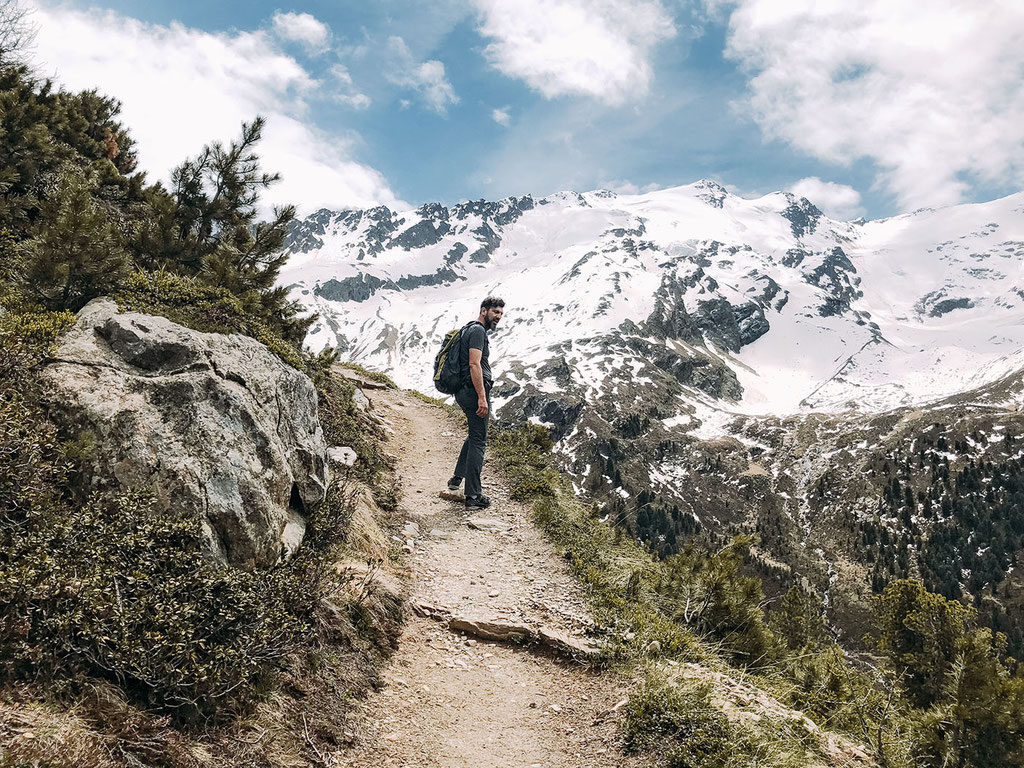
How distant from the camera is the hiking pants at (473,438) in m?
12.0

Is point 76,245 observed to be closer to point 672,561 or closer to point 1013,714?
point 672,561

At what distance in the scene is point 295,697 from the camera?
5.39 m

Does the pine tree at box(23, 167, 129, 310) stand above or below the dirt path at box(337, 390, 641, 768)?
above

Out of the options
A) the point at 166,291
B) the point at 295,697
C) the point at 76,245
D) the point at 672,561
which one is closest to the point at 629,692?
the point at 295,697

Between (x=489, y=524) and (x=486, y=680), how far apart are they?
5019 mm

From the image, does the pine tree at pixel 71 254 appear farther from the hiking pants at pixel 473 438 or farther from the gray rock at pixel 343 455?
the hiking pants at pixel 473 438

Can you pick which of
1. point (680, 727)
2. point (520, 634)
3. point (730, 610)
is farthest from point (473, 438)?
point (680, 727)

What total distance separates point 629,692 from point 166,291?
335 inches

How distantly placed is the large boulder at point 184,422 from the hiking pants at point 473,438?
4.90m

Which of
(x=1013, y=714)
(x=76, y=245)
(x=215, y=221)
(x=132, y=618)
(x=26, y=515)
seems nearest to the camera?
(x=132, y=618)

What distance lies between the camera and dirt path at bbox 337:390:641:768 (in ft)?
19.3

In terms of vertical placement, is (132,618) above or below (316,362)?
below

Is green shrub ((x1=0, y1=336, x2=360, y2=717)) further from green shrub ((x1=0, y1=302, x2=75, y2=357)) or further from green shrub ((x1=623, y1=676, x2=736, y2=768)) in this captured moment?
green shrub ((x1=623, y1=676, x2=736, y2=768))

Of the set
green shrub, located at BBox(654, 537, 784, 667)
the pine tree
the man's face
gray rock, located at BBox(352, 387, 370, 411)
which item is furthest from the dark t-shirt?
gray rock, located at BBox(352, 387, 370, 411)
